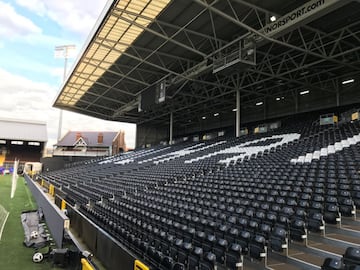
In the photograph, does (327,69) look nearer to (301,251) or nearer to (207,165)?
(207,165)

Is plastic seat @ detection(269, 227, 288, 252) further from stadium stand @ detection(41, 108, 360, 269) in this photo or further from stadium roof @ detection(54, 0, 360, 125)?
stadium roof @ detection(54, 0, 360, 125)

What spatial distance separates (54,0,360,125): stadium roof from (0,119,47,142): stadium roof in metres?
15.4

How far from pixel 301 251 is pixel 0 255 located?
7.82 meters

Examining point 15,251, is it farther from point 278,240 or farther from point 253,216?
point 278,240

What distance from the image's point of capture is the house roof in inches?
1845

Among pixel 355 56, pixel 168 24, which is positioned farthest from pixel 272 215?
pixel 355 56

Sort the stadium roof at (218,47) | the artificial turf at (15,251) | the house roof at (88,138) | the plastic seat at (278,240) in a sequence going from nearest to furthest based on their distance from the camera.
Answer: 1. the plastic seat at (278,240)
2. the artificial turf at (15,251)
3. the stadium roof at (218,47)
4. the house roof at (88,138)

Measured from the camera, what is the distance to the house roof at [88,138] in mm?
46866

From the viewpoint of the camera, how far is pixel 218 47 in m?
17.0

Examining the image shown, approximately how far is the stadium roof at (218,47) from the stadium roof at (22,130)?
50.4 ft

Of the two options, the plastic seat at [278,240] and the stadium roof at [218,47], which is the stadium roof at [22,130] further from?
the plastic seat at [278,240]

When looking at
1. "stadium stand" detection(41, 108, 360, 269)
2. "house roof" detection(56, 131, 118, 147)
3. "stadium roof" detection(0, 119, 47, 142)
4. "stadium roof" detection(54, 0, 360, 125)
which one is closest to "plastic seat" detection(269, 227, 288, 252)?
"stadium stand" detection(41, 108, 360, 269)

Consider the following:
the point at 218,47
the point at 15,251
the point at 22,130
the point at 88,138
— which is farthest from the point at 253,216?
the point at 88,138

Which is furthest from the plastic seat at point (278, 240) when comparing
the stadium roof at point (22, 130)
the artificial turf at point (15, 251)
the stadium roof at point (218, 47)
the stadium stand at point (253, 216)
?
the stadium roof at point (22, 130)
